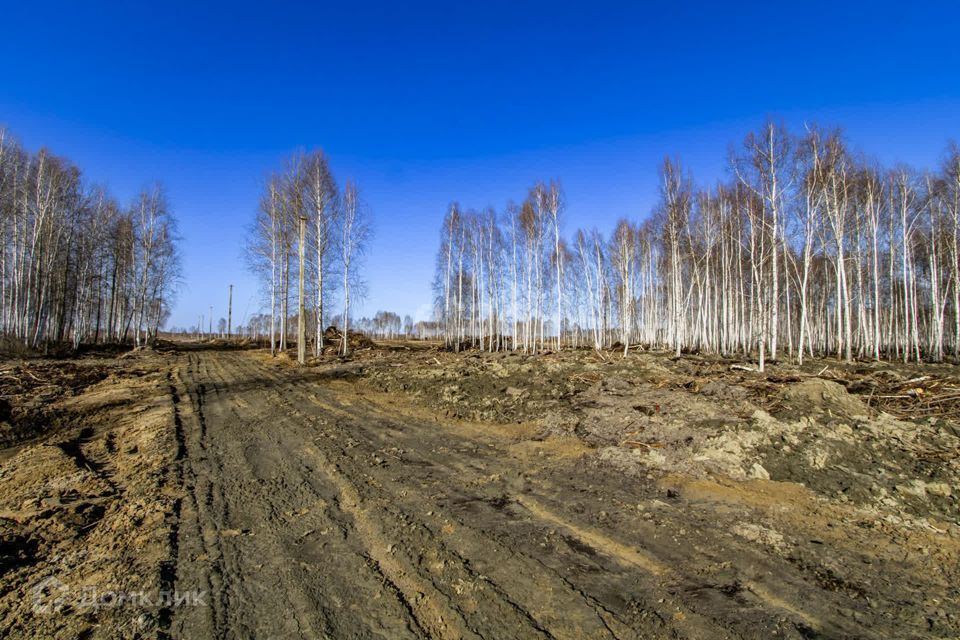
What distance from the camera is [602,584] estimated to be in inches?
115

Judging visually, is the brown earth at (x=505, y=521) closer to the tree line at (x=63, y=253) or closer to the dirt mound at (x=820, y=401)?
the dirt mound at (x=820, y=401)

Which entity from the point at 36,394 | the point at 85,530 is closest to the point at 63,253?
the point at 36,394

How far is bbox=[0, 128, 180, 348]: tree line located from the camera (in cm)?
2208

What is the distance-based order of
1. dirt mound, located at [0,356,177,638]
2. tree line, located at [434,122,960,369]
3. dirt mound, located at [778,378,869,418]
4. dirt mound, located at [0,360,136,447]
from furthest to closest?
1. tree line, located at [434,122,960,369]
2. dirt mound, located at [0,360,136,447]
3. dirt mound, located at [778,378,869,418]
4. dirt mound, located at [0,356,177,638]

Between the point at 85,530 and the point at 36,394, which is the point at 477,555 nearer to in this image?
the point at 85,530

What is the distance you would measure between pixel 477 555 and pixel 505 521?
698 mm

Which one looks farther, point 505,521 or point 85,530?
point 505,521

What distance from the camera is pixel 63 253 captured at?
26562 millimetres

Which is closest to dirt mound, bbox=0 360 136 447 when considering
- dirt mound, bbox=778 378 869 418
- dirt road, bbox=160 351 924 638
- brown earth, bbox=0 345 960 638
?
brown earth, bbox=0 345 960 638

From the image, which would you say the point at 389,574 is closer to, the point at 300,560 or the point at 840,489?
the point at 300,560

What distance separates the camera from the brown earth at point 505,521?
258 centimetres

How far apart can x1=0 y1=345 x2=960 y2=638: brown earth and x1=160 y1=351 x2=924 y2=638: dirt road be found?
2 centimetres

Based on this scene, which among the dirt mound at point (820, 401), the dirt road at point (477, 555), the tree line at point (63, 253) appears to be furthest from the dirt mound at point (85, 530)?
the tree line at point (63, 253)

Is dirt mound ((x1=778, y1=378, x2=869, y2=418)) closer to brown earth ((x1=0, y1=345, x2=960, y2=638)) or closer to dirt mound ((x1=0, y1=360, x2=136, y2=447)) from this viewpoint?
brown earth ((x1=0, y1=345, x2=960, y2=638))
